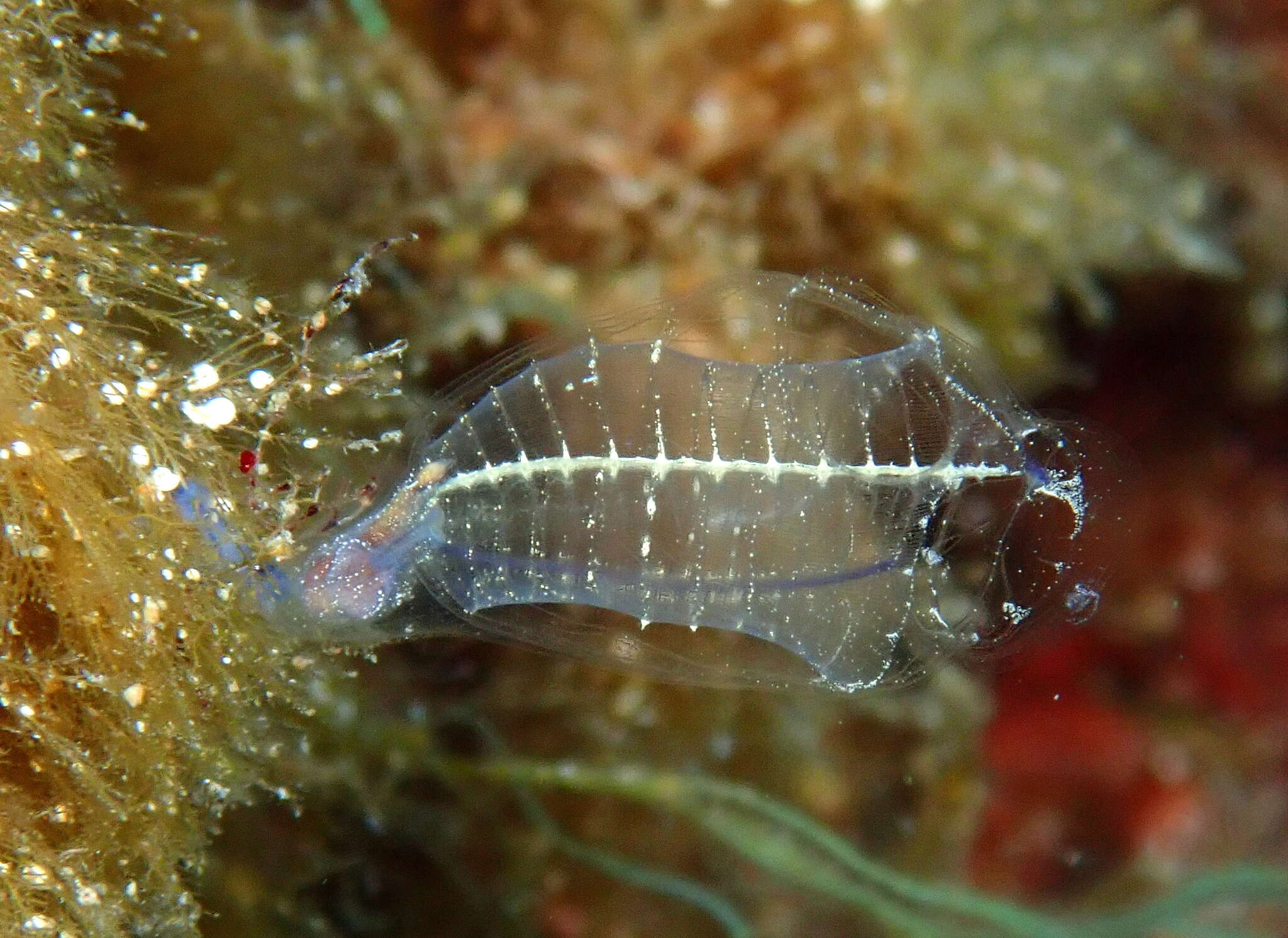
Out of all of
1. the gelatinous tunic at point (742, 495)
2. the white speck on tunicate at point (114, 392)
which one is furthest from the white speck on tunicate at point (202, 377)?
the gelatinous tunic at point (742, 495)

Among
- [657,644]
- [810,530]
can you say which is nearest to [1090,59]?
[810,530]

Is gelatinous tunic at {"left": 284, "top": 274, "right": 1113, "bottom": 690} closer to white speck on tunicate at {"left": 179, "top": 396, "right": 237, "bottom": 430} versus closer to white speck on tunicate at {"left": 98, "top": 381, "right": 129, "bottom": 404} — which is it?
white speck on tunicate at {"left": 179, "top": 396, "right": 237, "bottom": 430}

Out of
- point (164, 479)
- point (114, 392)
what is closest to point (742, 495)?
point (164, 479)

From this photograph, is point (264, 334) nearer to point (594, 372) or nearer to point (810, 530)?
point (594, 372)

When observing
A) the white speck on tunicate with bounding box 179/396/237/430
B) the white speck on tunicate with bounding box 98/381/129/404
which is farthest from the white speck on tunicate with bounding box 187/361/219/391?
the white speck on tunicate with bounding box 98/381/129/404

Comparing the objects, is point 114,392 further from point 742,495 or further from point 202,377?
point 742,495

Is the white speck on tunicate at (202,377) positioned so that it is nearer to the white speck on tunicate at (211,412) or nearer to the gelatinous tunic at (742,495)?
the white speck on tunicate at (211,412)
